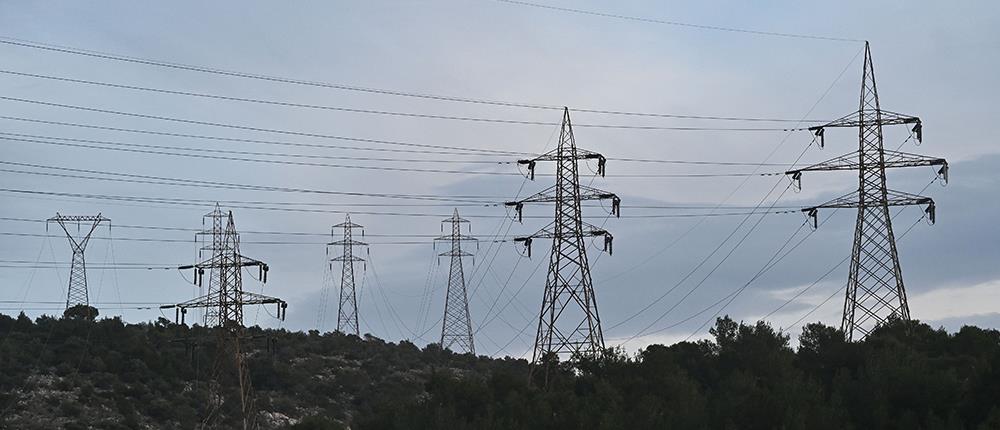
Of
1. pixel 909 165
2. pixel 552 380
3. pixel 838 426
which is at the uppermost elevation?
pixel 909 165

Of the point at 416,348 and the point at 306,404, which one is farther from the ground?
the point at 416,348

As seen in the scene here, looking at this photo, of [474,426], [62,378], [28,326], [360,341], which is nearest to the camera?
[474,426]

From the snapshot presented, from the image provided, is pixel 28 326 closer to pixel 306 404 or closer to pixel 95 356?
pixel 95 356

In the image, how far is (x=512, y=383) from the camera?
79562 millimetres

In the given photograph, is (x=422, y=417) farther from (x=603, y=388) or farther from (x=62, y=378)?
(x=62, y=378)

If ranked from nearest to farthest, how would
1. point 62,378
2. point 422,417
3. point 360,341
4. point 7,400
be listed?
point 422,417 < point 7,400 < point 62,378 < point 360,341

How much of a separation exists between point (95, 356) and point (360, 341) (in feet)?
101

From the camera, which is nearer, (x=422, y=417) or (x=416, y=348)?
(x=422, y=417)

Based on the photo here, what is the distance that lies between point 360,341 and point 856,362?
187ft

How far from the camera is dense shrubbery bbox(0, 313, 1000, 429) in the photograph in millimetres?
57906

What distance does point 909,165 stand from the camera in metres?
66.1

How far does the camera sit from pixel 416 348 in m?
130

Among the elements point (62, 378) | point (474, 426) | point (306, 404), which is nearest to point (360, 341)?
point (306, 404)

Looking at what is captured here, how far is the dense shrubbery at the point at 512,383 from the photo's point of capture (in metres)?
57.9
